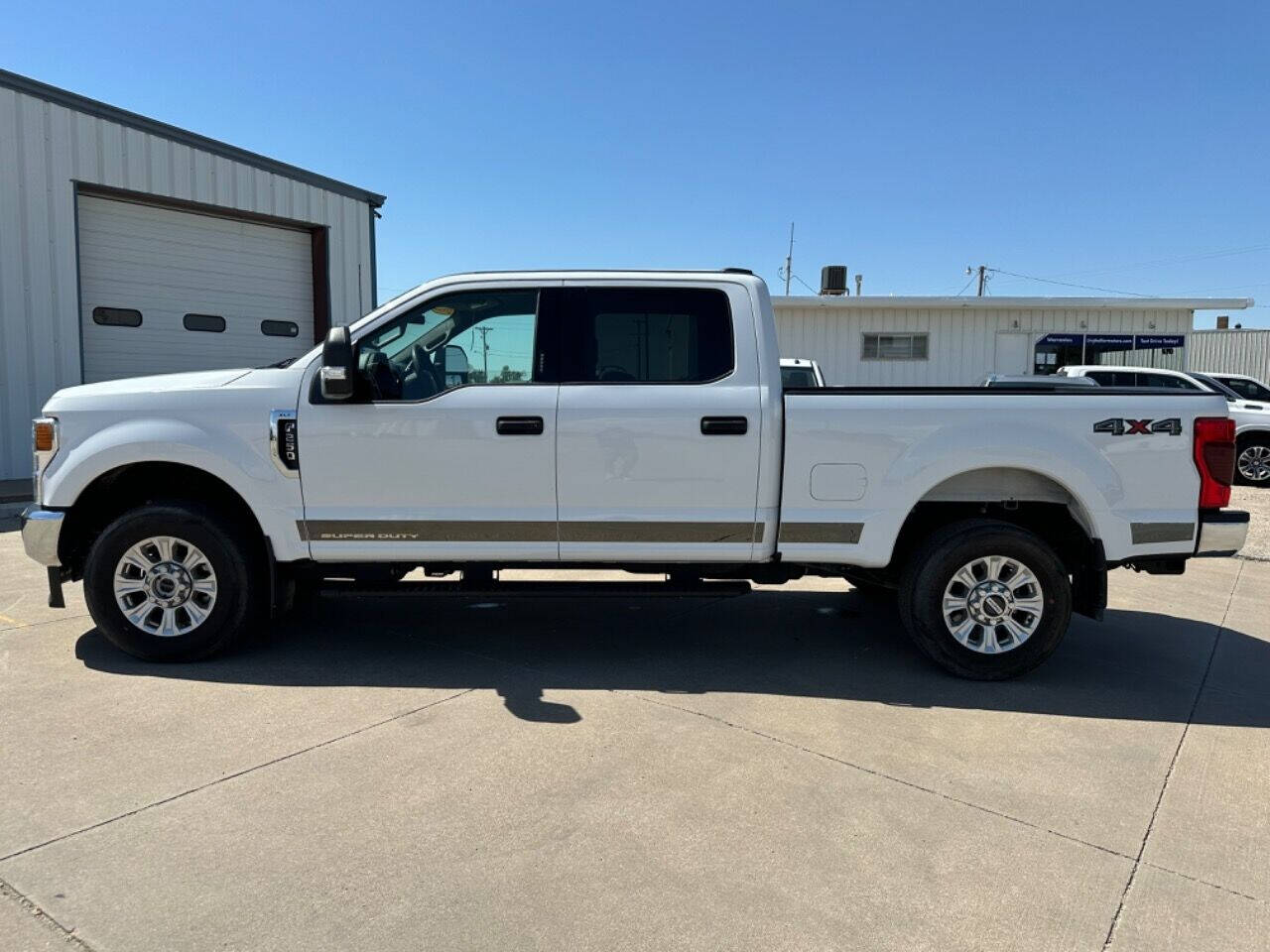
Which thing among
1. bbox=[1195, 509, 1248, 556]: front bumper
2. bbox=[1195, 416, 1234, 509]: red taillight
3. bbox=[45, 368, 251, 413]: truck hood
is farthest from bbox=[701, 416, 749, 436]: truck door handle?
bbox=[45, 368, 251, 413]: truck hood

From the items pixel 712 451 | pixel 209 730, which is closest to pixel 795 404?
pixel 712 451

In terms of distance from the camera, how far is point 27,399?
11.3m

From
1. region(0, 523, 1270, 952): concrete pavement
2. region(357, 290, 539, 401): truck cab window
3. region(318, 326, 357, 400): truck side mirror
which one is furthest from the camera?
region(357, 290, 539, 401): truck cab window

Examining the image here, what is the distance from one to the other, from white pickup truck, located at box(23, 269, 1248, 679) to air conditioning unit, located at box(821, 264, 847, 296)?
682 inches

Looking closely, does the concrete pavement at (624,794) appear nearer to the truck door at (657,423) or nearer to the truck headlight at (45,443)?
the truck door at (657,423)

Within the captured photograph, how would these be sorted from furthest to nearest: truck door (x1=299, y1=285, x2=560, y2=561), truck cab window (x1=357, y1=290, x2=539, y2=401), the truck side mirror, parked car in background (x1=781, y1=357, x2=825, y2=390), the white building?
the white building < parked car in background (x1=781, y1=357, x2=825, y2=390) < truck cab window (x1=357, y1=290, x2=539, y2=401) < truck door (x1=299, y1=285, x2=560, y2=561) < the truck side mirror

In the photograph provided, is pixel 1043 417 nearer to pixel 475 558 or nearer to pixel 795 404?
pixel 795 404

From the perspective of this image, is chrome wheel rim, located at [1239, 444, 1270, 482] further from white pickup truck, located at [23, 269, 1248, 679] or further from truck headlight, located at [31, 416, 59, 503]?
truck headlight, located at [31, 416, 59, 503]

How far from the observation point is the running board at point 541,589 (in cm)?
482

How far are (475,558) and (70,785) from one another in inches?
80.5

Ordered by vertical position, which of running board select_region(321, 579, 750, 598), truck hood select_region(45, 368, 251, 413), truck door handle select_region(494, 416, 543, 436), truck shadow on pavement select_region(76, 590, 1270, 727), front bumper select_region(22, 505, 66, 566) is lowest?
truck shadow on pavement select_region(76, 590, 1270, 727)

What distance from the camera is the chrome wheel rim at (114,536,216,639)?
4734mm

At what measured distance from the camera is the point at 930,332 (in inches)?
755

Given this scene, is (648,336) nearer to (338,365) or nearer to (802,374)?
(338,365)
